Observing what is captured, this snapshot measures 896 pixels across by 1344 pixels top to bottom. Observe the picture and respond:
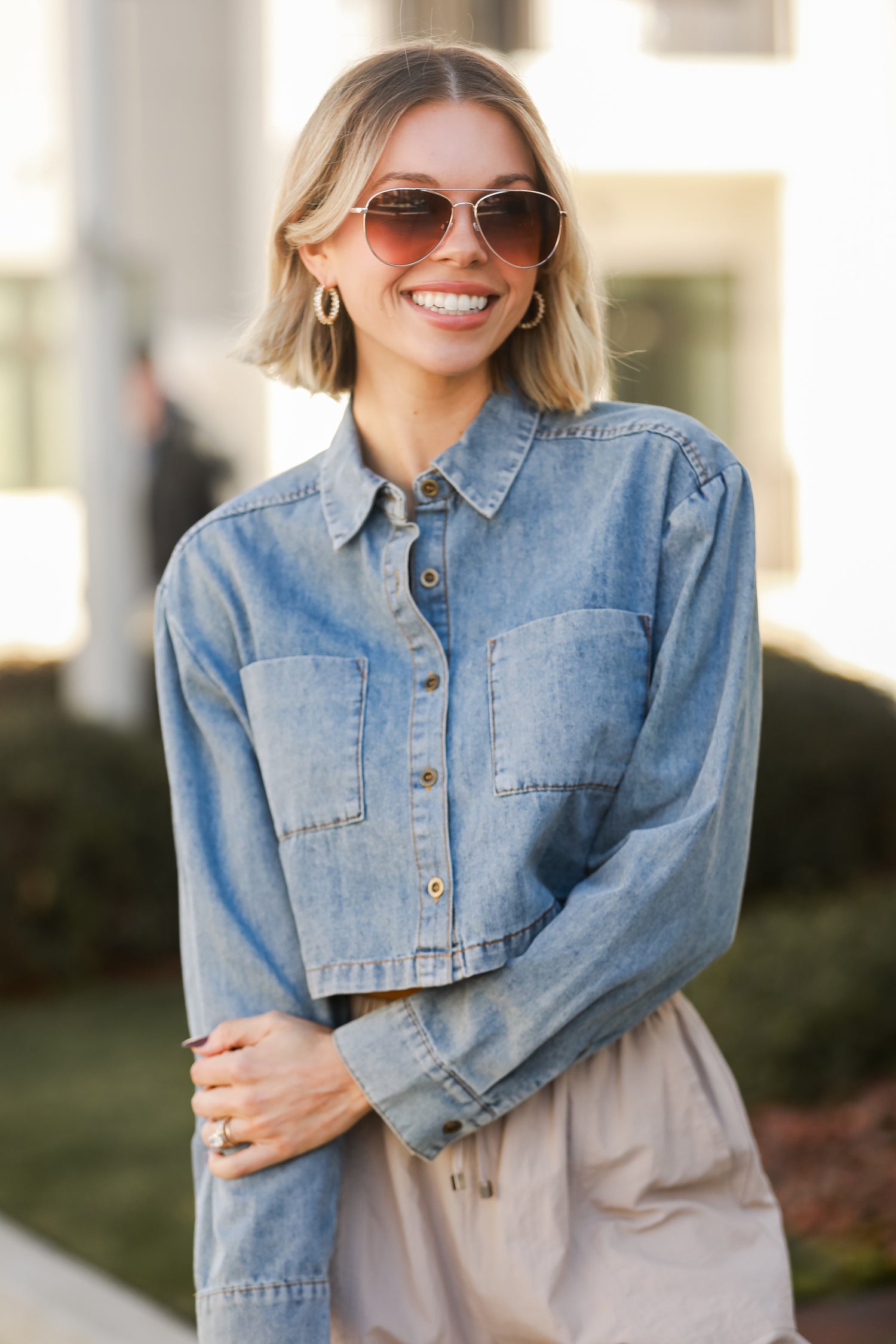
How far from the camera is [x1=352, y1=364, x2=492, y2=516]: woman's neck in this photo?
2117 mm

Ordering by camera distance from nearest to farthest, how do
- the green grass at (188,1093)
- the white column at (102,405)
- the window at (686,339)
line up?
the green grass at (188,1093) → the white column at (102,405) → the window at (686,339)

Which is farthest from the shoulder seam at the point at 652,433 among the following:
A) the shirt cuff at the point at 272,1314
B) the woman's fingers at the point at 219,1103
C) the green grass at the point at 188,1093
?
the green grass at the point at 188,1093

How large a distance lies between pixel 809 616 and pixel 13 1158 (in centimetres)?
782

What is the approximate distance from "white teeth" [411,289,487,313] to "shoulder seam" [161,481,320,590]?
0.29 m

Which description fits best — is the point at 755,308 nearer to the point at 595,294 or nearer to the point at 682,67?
the point at 682,67

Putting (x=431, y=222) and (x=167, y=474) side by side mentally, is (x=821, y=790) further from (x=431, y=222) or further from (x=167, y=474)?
(x=167, y=474)

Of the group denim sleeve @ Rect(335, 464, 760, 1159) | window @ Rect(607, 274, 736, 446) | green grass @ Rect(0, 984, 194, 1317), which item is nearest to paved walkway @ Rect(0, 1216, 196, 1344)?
green grass @ Rect(0, 984, 194, 1317)

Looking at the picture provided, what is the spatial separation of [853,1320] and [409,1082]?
7.21ft

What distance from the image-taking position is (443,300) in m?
2.00

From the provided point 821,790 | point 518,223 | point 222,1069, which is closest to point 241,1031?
point 222,1069

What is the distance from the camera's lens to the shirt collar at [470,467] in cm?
204

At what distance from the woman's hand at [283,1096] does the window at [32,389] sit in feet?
57.8

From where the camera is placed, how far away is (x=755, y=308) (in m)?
13.4

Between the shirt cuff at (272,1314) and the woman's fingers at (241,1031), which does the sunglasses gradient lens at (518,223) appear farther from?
the shirt cuff at (272,1314)
